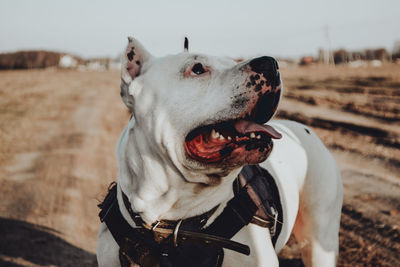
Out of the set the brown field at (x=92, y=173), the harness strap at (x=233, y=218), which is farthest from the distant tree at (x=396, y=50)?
the harness strap at (x=233, y=218)

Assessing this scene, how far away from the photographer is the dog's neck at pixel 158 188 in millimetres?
2256

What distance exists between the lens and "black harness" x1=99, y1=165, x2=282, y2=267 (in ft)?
7.54

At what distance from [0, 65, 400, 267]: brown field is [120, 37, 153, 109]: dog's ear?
1271 millimetres

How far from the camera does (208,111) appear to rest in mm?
2115

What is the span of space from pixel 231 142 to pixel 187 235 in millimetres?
674

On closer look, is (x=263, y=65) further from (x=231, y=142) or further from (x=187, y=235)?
(x=187, y=235)

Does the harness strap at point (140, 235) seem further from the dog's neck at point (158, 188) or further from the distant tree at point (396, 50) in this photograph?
the distant tree at point (396, 50)

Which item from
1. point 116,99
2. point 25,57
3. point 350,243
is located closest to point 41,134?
point 116,99

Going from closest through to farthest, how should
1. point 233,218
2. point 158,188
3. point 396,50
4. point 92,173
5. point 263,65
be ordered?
1. point 263,65
2. point 158,188
3. point 233,218
4. point 92,173
5. point 396,50

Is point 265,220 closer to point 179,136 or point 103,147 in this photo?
point 179,136

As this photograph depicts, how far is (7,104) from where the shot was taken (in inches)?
625

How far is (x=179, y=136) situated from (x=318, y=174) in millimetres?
1579

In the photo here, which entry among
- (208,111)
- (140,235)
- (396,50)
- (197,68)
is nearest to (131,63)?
(197,68)

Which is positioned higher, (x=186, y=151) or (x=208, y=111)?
(x=208, y=111)
